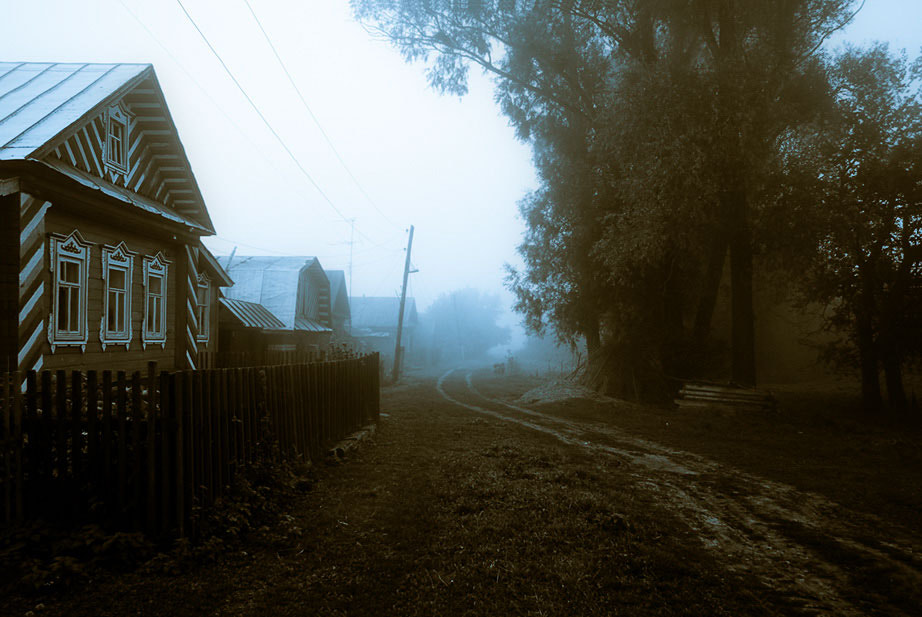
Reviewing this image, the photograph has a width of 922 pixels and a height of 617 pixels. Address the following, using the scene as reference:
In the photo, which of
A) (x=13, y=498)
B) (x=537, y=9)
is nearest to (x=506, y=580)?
(x=13, y=498)

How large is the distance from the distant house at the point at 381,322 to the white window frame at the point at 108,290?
44303mm

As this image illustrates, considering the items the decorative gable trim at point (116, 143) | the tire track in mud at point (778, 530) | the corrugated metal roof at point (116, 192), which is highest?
the decorative gable trim at point (116, 143)

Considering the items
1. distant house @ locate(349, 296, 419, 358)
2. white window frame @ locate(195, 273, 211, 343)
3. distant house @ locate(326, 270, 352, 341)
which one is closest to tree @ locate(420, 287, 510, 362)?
distant house @ locate(349, 296, 419, 358)

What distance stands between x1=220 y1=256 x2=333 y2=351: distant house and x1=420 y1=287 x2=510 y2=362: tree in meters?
35.2

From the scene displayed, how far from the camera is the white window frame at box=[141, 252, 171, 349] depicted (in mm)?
13398

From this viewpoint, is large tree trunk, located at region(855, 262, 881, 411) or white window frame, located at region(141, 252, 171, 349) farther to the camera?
large tree trunk, located at region(855, 262, 881, 411)

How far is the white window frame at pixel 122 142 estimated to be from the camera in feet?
39.0

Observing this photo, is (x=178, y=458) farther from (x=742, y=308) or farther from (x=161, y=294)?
(x=742, y=308)

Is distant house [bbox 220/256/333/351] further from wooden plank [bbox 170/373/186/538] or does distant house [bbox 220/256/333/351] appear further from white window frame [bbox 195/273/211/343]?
wooden plank [bbox 170/373/186/538]

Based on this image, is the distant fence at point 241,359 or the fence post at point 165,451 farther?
the distant fence at point 241,359

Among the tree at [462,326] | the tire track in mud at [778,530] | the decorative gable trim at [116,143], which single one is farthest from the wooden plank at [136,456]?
the tree at [462,326]

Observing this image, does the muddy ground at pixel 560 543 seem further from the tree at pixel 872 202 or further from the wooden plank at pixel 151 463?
the tree at pixel 872 202

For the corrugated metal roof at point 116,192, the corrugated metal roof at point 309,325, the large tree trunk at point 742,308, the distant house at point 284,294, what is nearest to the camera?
the corrugated metal roof at point 116,192

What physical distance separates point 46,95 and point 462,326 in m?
94.4
